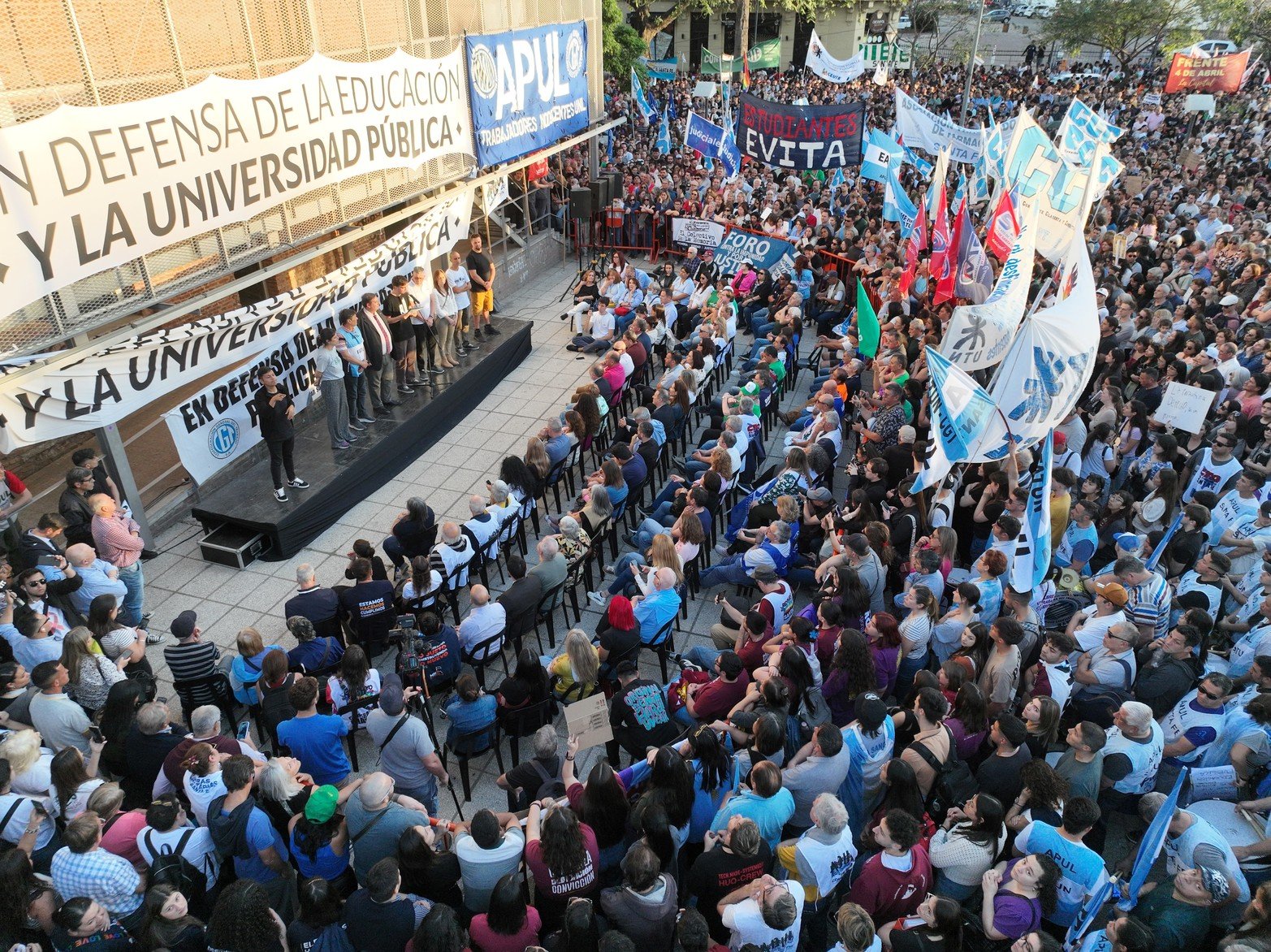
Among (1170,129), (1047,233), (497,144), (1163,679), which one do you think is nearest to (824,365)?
(1047,233)

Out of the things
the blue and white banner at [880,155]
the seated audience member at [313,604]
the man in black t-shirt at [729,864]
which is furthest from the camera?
the blue and white banner at [880,155]

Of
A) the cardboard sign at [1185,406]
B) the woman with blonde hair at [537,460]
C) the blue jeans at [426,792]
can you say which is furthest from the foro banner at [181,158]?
the cardboard sign at [1185,406]

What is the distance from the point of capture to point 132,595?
821cm

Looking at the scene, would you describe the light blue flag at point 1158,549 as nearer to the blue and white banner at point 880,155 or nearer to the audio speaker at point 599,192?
the blue and white banner at point 880,155

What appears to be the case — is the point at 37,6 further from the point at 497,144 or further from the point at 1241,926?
the point at 1241,926

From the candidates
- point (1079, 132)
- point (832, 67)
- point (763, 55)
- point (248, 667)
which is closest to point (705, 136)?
point (1079, 132)

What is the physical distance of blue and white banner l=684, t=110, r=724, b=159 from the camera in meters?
17.5

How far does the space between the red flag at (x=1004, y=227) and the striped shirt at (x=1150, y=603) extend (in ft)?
19.7

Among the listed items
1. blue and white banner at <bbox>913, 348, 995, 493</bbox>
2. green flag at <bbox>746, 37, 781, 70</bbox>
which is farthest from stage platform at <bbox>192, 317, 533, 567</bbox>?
green flag at <bbox>746, 37, 781, 70</bbox>

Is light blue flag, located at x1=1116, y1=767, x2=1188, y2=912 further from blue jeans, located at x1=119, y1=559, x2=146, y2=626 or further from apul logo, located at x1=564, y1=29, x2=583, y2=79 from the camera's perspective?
apul logo, located at x1=564, y1=29, x2=583, y2=79

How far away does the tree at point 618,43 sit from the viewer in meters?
29.5

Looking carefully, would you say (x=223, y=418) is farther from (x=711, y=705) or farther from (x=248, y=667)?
(x=711, y=705)

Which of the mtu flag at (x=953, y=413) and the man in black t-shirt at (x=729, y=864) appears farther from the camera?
the mtu flag at (x=953, y=413)

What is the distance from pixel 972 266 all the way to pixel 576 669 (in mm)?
8317
